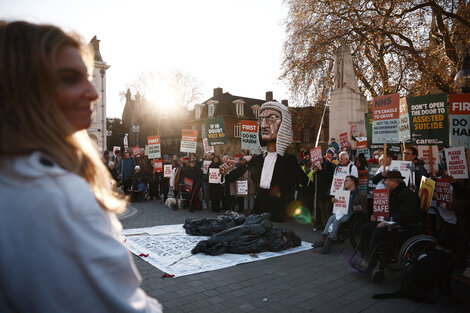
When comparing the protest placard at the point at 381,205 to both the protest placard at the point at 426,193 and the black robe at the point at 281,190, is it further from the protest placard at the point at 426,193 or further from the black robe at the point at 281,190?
the black robe at the point at 281,190

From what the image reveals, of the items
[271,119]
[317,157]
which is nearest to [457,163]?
[317,157]

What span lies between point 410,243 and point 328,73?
15.9 metres

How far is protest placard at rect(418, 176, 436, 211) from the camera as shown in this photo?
5.93 meters

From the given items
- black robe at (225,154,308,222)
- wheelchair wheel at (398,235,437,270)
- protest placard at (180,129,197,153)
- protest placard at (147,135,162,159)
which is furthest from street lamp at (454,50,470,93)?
protest placard at (147,135,162,159)

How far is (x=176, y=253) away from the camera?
6586 mm

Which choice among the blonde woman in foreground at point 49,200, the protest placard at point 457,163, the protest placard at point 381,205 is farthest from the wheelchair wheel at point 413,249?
the blonde woman in foreground at point 49,200

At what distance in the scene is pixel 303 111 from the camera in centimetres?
2447

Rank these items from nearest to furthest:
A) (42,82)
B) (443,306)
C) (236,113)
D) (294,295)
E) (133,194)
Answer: (42,82) → (443,306) → (294,295) → (133,194) → (236,113)

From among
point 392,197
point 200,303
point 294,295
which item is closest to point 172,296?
point 200,303

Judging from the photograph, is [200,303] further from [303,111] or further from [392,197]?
[303,111]

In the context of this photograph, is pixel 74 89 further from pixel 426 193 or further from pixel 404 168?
pixel 404 168

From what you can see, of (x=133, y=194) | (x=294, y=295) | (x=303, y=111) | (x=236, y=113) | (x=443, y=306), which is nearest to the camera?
(x=443, y=306)

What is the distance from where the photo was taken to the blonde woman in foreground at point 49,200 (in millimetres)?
776

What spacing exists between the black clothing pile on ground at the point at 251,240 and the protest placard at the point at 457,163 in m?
3.28
